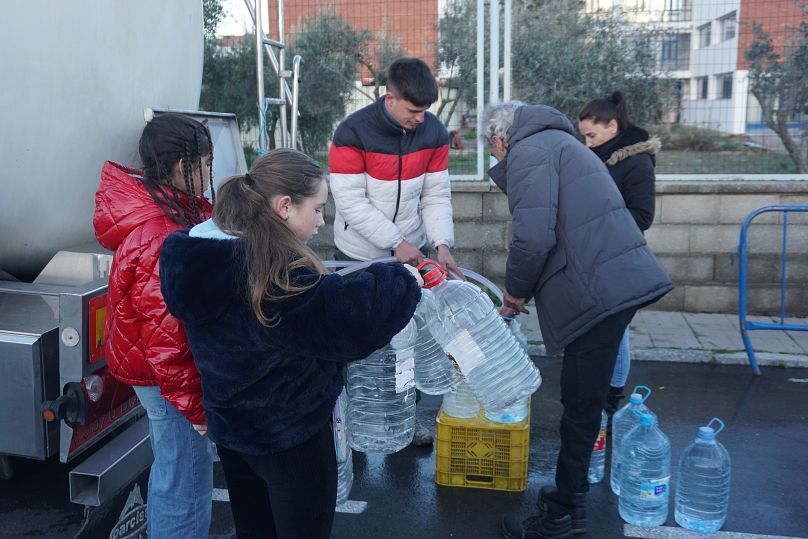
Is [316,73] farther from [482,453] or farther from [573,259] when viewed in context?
[573,259]

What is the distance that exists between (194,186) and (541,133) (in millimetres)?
1364

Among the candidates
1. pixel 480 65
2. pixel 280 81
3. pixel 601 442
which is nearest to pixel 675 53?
pixel 480 65

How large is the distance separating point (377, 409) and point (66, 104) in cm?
228

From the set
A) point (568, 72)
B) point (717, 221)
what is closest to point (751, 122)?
point (717, 221)

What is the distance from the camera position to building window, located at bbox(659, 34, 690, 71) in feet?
22.6

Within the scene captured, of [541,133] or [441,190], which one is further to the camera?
[441,190]

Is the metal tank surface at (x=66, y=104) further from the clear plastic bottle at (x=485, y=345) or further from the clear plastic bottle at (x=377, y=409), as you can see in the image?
the clear plastic bottle at (x=377, y=409)

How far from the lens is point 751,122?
261 inches

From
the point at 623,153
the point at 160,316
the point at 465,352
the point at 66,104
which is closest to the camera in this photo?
the point at 160,316

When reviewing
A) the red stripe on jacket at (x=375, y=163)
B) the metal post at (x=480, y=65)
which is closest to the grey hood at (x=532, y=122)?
the red stripe on jacket at (x=375, y=163)

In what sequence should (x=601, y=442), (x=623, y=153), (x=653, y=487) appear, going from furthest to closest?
1. (x=623, y=153)
2. (x=601, y=442)
3. (x=653, y=487)

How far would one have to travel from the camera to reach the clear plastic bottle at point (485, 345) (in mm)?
3365

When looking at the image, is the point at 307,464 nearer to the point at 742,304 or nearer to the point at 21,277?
the point at 21,277

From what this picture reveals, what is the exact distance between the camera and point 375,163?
3.88 metres
